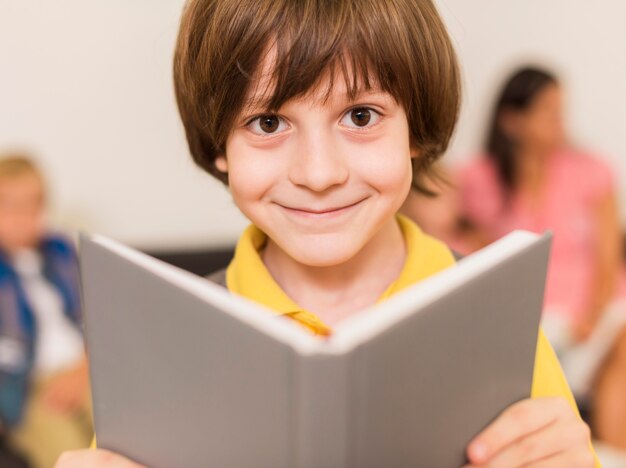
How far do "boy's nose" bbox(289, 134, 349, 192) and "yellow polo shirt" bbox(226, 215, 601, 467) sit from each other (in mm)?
165

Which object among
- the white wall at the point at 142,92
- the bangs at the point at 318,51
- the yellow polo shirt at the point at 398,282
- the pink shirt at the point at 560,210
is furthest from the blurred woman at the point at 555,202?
the bangs at the point at 318,51

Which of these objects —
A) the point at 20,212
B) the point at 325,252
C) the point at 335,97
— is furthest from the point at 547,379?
the point at 20,212

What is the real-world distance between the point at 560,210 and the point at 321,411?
208 centimetres

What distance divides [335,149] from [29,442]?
1.51 m

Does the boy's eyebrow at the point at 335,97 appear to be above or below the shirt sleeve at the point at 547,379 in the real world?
above

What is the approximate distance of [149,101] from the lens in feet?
7.72

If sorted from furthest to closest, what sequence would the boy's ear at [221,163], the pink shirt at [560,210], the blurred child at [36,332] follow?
the pink shirt at [560,210] < the blurred child at [36,332] < the boy's ear at [221,163]

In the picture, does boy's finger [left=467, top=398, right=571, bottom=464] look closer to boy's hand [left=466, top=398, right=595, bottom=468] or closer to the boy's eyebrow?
boy's hand [left=466, top=398, right=595, bottom=468]

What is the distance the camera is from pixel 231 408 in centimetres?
59

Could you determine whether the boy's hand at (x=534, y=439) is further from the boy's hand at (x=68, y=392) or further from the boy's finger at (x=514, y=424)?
the boy's hand at (x=68, y=392)

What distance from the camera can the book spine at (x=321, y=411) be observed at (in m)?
0.50

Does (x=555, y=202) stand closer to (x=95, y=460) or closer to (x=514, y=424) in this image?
(x=514, y=424)

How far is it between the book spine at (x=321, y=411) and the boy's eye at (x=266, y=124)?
360mm

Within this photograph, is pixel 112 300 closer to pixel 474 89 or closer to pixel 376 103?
pixel 376 103
